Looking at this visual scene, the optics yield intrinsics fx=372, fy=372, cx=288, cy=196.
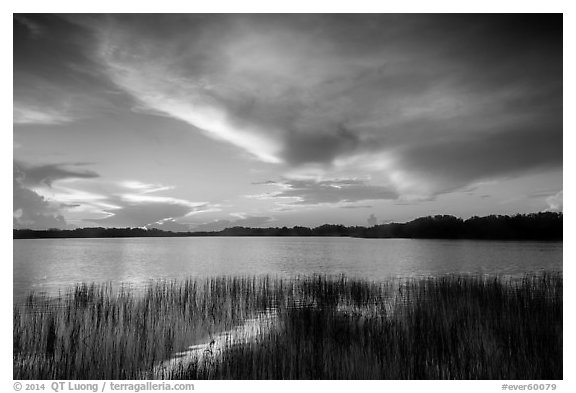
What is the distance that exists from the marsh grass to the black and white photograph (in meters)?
0.04

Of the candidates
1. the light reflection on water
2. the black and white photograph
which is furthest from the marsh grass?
the light reflection on water

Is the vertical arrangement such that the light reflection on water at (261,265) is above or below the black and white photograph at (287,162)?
below

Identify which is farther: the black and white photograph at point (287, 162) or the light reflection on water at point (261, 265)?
the light reflection on water at point (261, 265)

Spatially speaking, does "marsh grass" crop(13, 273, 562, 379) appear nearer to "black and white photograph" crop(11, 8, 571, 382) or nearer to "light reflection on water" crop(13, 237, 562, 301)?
"black and white photograph" crop(11, 8, 571, 382)

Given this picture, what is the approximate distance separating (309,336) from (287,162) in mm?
6171

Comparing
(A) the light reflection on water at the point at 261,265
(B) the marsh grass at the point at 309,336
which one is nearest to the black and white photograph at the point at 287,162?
(B) the marsh grass at the point at 309,336

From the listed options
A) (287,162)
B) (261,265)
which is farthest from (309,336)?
(261,265)

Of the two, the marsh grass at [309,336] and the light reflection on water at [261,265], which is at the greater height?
the marsh grass at [309,336]

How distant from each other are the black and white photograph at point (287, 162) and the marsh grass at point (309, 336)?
0.14 ft

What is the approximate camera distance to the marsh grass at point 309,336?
5578 millimetres

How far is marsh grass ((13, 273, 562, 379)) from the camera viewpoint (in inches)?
220

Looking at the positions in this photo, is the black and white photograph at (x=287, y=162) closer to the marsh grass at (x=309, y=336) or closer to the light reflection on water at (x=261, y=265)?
the marsh grass at (x=309, y=336)

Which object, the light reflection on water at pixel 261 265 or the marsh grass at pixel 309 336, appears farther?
the light reflection on water at pixel 261 265
